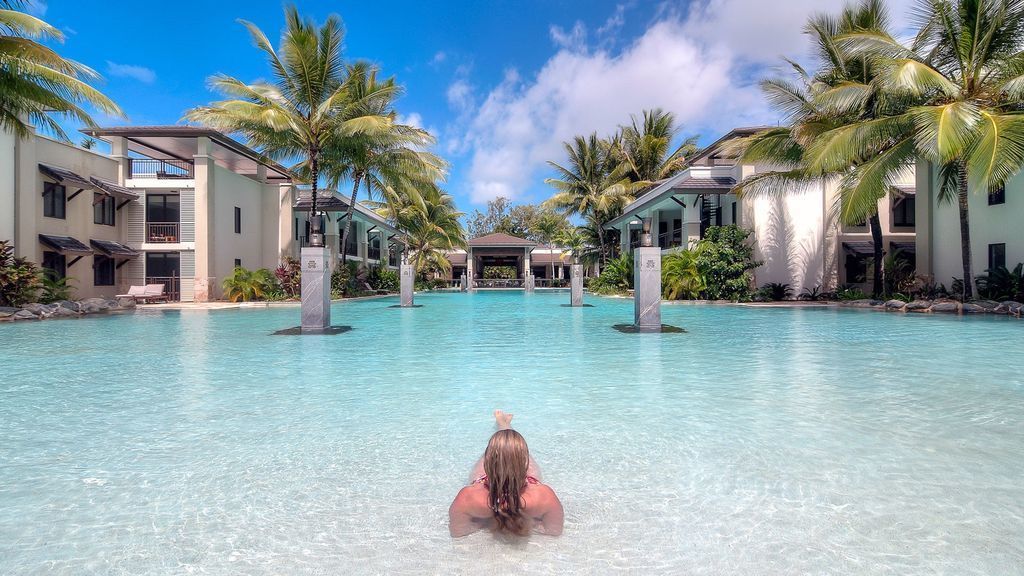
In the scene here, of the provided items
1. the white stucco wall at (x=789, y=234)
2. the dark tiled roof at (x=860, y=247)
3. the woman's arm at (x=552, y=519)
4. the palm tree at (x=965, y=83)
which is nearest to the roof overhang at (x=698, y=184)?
the white stucco wall at (x=789, y=234)

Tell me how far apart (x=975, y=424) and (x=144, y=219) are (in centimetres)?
2699

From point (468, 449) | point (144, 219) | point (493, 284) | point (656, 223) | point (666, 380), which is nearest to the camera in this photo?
point (468, 449)

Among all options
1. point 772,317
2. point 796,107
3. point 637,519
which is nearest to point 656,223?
point 796,107

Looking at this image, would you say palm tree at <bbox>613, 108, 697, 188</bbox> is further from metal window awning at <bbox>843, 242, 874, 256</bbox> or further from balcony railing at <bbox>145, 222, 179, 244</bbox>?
balcony railing at <bbox>145, 222, 179, 244</bbox>

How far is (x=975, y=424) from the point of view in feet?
14.3

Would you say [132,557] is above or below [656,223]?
below

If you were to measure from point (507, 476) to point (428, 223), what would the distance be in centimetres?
3241

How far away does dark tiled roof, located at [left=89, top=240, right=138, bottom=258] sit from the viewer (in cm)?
2161

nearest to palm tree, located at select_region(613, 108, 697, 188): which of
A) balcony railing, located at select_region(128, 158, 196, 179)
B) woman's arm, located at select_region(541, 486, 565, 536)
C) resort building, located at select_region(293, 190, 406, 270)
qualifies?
resort building, located at select_region(293, 190, 406, 270)

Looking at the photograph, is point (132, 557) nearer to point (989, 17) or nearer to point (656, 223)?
point (989, 17)

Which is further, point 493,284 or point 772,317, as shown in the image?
point 493,284

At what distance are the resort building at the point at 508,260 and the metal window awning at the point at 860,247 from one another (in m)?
24.5

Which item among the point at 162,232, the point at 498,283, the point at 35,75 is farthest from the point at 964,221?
the point at 498,283

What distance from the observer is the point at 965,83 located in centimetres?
1423
